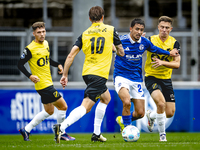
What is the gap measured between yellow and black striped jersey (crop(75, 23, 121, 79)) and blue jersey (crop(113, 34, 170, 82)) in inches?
36.7

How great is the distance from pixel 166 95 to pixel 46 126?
3398mm

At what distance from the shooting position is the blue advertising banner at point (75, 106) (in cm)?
945

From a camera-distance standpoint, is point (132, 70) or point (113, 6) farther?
point (113, 6)

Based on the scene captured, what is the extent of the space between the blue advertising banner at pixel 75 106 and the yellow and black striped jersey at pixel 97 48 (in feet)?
12.1

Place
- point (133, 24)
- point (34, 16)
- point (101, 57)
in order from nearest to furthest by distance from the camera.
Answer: point (101, 57) → point (133, 24) → point (34, 16)

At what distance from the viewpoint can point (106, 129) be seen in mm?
9633

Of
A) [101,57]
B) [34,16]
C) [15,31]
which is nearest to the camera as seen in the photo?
[101,57]

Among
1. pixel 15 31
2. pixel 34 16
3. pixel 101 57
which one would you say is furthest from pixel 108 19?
pixel 101 57

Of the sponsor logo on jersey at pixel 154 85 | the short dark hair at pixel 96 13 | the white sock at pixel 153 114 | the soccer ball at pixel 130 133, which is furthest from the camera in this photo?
the white sock at pixel 153 114

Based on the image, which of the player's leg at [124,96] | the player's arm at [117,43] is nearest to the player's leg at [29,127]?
the player's leg at [124,96]

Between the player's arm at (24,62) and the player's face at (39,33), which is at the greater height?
the player's face at (39,33)

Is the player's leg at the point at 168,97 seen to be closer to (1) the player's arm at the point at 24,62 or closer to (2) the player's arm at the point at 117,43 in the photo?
(2) the player's arm at the point at 117,43

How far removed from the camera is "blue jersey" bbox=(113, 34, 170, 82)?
6.90m

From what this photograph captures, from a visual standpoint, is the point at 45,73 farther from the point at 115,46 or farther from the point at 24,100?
the point at 24,100
